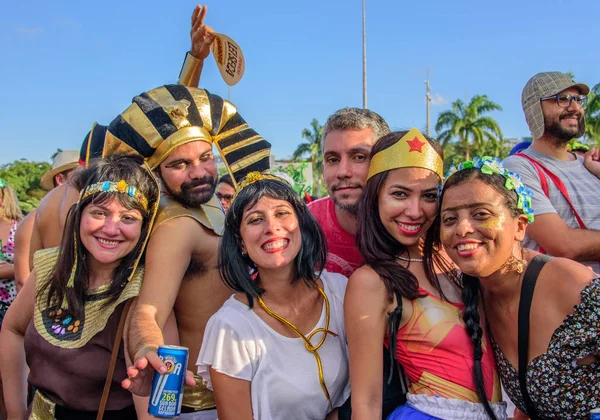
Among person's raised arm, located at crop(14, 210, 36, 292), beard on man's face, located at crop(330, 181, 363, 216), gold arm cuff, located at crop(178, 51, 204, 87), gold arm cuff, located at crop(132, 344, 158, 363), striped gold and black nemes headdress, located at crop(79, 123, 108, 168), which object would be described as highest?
gold arm cuff, located at crop(178, 51, 204, 87)

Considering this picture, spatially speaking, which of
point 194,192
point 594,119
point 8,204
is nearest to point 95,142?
point 194,192

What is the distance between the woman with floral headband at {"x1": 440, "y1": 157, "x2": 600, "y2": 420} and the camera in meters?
2.01

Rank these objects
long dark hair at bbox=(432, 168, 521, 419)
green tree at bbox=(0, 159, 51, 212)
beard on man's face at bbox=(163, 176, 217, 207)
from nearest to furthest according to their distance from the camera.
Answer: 1. long dark hair at bbox=(432, 168, 521, 419)
2. beard on man's face at bbox=(163, 176, 217, 207)
3. green tree at bbox=(0, 159, 51, 212)

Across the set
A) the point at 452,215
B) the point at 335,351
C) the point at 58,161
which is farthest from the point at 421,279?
the point at 58,161

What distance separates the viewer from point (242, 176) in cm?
312

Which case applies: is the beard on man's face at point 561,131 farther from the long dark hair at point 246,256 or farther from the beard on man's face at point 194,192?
the beard on man's face at point 194,192

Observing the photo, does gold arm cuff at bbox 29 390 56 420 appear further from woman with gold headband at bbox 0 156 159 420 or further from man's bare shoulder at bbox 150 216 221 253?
man's bare shoulder at bbox 150 216 221 253

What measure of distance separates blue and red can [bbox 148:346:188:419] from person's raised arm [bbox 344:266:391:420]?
75cm

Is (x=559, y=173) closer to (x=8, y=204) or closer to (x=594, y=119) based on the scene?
(x=8, y=204)

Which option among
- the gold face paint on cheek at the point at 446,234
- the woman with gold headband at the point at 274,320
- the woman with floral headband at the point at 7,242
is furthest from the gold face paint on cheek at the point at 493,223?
the woman with floral headband at the point at 7,242

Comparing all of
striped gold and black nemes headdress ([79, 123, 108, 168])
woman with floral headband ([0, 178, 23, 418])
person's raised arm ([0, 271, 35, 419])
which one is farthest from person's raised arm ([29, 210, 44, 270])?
person's raised arm ([0, 271, 35, 419])

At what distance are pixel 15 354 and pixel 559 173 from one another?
141 inches

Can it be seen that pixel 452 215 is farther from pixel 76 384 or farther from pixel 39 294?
pixel 39 294

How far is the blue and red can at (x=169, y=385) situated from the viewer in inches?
77.9
